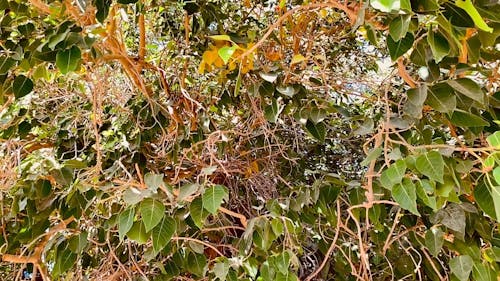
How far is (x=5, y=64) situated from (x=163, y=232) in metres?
0.45

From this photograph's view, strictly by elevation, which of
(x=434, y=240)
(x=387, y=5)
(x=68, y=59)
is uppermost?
(x=387, y=5)

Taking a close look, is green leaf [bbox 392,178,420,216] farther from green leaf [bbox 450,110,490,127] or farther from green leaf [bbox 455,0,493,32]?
green leaf [bbox 455,0,493,32]

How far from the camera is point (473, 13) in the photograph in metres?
0.59

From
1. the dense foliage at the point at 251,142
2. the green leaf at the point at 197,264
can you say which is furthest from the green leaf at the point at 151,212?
the green leaf at the point at 197,264

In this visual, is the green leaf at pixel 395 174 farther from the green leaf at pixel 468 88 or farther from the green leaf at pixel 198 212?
the green leaf at pixel 198 212

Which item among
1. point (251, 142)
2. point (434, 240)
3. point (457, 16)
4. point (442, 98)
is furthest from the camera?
point (251, 142)

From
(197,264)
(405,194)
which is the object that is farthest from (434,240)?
(197,264)

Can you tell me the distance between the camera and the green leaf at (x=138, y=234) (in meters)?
0.86

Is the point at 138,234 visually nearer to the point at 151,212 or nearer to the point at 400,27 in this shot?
the point at 151,212

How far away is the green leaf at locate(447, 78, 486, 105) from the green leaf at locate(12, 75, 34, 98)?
2.57ft

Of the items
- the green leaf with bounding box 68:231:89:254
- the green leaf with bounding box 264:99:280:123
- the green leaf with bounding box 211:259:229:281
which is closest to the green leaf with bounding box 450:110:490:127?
the green leaf with bounding box 264:99:280:123

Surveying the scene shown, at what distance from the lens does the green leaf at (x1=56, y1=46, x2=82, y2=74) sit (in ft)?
2.75

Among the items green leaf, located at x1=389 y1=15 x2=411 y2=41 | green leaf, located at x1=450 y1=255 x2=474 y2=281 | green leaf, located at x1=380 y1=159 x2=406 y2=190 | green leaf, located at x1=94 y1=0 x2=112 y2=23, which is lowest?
green leaf, located at x1=450 y1=255 x2=474 y2=281

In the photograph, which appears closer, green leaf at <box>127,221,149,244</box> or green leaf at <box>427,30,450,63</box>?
green leaf at <box>427,30,450,63</box>
